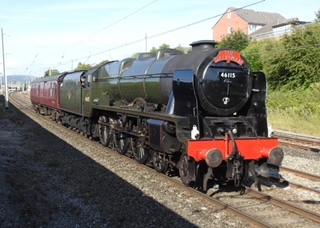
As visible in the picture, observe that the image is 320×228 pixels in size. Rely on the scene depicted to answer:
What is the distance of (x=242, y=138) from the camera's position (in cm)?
803

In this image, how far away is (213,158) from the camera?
7492 millimetres

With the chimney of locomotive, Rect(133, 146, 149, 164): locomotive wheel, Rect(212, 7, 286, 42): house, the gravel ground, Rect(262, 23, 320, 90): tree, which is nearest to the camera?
the gravel ground

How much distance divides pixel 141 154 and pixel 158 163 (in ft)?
3.45

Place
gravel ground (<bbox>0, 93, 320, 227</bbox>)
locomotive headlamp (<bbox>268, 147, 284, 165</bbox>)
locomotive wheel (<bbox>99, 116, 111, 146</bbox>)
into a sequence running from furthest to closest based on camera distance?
locomotive wheel (<bbox>99, 116, 111, 146</bbox>), locomotive headlamp (<bbox>268, 147, 284, 165</bbox>), gravel ground (<bbox>0, 93, 320, 227</bbox>)

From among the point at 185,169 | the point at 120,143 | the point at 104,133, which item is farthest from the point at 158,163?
the point at 104,133

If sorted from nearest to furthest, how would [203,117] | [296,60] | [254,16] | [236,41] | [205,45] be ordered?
[203,117]
[205,45]
[296,60]
[236,41]
[254,16]

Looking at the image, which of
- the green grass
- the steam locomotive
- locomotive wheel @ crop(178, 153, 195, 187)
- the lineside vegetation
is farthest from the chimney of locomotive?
the lineside vegetation

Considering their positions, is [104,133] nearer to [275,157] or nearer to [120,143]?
[120,143]

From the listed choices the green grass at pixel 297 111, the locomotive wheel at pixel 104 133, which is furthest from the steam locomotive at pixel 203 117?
the green grass at pixel 297 111

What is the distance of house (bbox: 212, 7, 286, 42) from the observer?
8245 cm

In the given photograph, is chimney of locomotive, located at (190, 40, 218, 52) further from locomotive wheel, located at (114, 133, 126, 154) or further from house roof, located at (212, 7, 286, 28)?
house roof, located at (212, 7, 286, 28)

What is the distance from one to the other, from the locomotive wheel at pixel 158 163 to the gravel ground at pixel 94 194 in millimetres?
277

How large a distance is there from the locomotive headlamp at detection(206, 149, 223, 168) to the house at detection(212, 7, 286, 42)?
74.7 m

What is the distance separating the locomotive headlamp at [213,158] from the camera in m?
7.45
